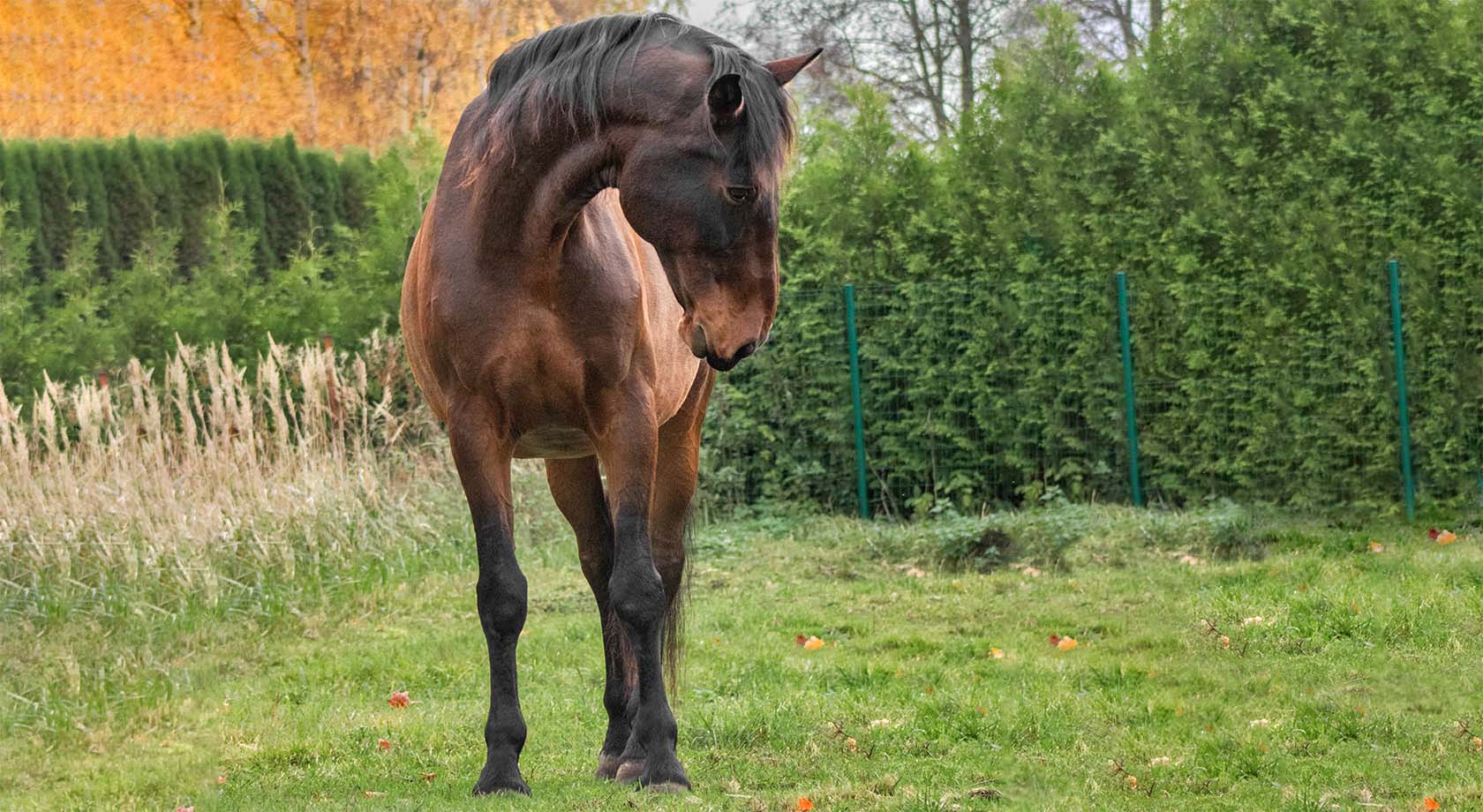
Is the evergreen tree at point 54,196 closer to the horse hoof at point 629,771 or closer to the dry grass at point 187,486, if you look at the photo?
the dry grass at point 187,486

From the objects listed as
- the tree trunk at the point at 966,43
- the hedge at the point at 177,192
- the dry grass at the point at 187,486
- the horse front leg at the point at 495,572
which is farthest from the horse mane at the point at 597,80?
the tree trunk at the point at 966,43

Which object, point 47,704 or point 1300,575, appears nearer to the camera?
point 47,704

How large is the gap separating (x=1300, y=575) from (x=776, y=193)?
5.48 metres

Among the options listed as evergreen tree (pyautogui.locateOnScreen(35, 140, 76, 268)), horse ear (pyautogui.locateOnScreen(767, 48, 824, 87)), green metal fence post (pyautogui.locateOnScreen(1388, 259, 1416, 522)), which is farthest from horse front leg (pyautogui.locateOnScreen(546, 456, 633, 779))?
evergreen tree (pyautogui.locateOnScreen(35, 140, 76, 268))

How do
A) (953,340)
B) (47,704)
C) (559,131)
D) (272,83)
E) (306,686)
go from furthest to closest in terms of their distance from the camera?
1. (272,83)
2. (953,340)
3. (306,686)
4. (47,704)
5. (559,131)

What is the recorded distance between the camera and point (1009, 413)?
11.2 meters

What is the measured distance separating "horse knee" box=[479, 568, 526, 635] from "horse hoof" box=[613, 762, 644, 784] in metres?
0.53

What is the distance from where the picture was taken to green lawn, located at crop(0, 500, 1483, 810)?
13.9 feet

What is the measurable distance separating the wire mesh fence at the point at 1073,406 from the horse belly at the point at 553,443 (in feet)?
22.5

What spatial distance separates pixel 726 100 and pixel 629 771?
2009 mm

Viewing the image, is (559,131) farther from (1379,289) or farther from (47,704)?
(1379,289)

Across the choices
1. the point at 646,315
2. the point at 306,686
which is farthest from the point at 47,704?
the point at 646,315

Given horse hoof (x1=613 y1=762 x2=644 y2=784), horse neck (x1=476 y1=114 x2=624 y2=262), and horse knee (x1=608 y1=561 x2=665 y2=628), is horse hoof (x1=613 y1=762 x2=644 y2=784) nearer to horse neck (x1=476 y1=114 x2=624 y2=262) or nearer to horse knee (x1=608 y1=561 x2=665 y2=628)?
horse knee (x1=608 y1=561 x2=665 y2=628)

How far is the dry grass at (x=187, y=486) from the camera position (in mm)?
7246
